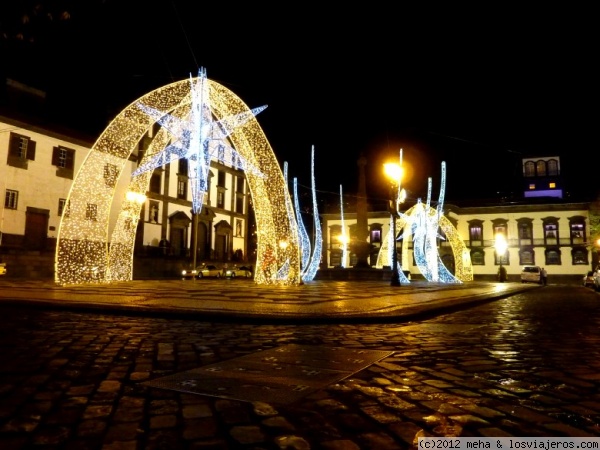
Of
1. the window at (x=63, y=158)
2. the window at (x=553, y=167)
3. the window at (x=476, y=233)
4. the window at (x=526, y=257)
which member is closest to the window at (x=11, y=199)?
the window at (x=63, y=158)

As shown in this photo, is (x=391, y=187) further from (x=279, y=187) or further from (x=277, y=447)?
(x=277, y=447)

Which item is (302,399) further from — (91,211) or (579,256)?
(579,256)

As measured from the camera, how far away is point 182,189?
152 ft

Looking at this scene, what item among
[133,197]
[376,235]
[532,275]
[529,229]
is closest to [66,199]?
[133,197]

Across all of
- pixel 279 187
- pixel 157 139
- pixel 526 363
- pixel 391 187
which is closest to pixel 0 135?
pixel 157 139

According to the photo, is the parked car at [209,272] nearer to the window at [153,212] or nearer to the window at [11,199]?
the window at [153,212]

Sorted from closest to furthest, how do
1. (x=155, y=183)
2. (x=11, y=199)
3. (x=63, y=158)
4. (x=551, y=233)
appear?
(x=11, y=199) < (x=63, y=158) < (x=155, y=183) < (x=551, y=233)

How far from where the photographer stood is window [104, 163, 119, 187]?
1717 cm

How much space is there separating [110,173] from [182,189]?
29.0 m

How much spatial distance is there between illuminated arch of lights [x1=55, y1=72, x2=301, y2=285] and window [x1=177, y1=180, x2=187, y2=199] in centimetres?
2751

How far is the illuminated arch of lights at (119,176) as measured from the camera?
16.4 meters

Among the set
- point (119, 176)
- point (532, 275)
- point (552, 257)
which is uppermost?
point (119, 176)

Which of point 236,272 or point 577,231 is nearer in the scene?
point 236,272

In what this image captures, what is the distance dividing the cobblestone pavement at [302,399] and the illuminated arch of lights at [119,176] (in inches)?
409
